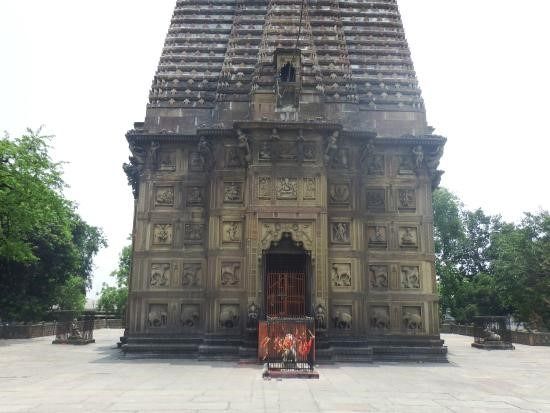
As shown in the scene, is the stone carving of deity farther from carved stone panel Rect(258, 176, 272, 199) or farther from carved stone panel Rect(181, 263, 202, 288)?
carved stone panel Rect(181, 263, 202, 288)

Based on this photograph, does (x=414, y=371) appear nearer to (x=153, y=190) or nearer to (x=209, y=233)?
(x=209, y=233)

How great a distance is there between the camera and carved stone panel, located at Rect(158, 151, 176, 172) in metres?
19.2

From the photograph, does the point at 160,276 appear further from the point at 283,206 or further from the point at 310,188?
the point at 310,188

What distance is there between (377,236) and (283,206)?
412 centimetres

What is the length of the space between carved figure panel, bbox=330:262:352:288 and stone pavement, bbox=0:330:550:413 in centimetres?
309

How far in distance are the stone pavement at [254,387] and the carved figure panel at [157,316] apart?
1.83 metres

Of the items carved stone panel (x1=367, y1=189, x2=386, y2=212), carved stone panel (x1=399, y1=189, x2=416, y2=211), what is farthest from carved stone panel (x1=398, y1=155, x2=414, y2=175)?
carved stone panel (x1=367, y1=189, x2=386, y2=212)

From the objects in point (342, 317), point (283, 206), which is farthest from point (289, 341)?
point (283, 206)

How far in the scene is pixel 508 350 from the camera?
22.6 metres

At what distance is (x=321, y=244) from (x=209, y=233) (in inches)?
167

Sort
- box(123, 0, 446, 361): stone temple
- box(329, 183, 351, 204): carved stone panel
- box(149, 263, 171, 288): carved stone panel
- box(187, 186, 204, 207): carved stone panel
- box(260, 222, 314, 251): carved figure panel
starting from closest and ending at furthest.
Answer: box(260, 222, 314, 251): carved figure panel
box(123, 0, 446, 361): stone temple
box(149, 263, 171, 288): carved stone panel
box(329, 183, 351, 204): carved stone panel
box(187, 186, 204, 207): carved stone panel

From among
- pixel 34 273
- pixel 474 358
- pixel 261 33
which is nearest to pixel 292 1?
pixel 261 33

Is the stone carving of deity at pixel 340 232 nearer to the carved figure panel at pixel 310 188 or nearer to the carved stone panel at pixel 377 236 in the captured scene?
the carved stone panel at pixel 377 236

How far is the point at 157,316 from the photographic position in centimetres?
1792
